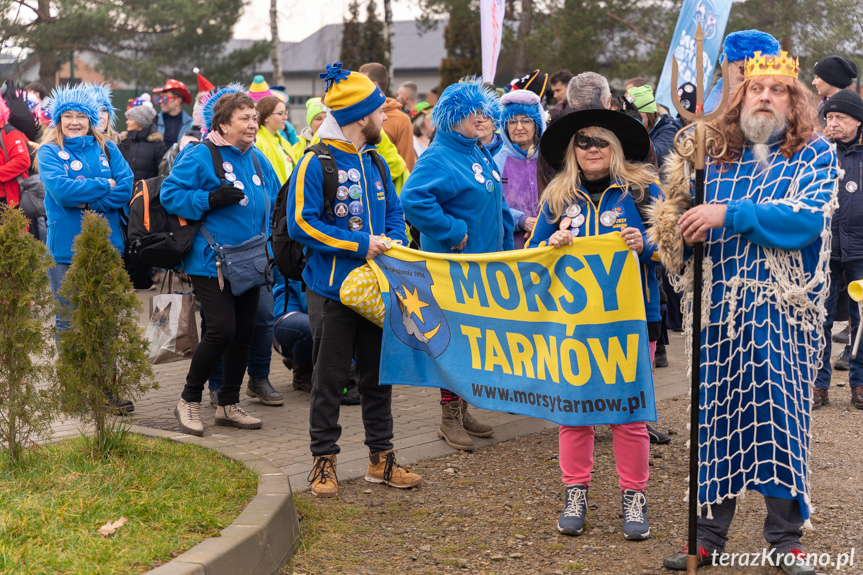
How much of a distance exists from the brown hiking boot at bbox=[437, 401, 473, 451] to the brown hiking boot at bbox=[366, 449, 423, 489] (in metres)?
0.72

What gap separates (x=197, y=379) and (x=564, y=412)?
2793 mm

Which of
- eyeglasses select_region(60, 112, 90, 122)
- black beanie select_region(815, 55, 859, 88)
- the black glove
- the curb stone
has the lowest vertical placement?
the curb stone

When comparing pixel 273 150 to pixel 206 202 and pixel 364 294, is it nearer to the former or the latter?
pixel 206 202

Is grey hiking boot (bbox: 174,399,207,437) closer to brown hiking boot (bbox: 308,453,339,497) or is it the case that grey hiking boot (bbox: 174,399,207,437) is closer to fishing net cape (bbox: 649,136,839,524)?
brown hiking boot (bbox: 308,453,339,497)

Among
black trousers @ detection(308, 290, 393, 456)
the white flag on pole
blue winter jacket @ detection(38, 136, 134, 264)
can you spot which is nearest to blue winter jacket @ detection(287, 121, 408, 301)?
black trousers @ detection(308, 290, 393, 456)

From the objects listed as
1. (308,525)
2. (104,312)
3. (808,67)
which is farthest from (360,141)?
(808,67)

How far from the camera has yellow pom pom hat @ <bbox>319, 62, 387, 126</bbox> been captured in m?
5.18

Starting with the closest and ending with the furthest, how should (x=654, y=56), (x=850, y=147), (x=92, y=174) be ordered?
(x=92, y=174) < (x=850, y=147) < (x=654, y=56)

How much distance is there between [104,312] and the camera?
4750mm

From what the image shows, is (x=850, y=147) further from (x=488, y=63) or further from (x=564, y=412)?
(x=564, y=412)

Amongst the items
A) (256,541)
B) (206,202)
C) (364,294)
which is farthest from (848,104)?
(256,541)

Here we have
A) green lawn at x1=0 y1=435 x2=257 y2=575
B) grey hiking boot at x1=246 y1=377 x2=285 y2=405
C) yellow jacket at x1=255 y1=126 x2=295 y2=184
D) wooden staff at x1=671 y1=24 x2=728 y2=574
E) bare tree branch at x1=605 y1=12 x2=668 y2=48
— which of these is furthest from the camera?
bare tree branch at x1=605 y1=12 x2=668 y2=48

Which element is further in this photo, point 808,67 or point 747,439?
point 808,67

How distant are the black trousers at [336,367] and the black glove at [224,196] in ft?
3.78
